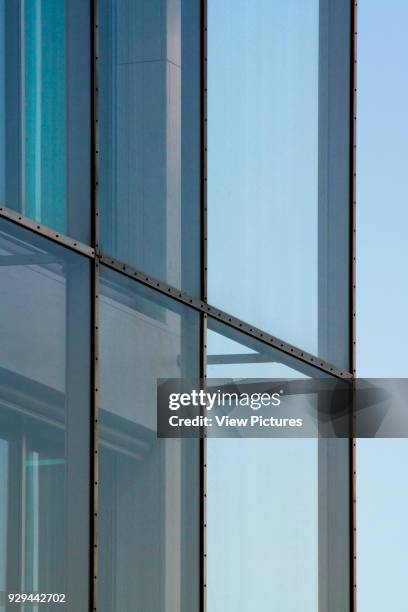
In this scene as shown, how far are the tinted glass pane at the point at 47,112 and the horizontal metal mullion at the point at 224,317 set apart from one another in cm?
49

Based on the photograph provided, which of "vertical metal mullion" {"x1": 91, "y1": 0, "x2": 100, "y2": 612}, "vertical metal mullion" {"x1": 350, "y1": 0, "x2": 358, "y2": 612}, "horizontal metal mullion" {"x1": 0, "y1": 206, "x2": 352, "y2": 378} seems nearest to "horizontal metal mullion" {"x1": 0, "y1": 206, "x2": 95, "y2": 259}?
"horizontal metal mullion" {"x1": 0, "y1": 206, "x2": 352, "y2": 378}

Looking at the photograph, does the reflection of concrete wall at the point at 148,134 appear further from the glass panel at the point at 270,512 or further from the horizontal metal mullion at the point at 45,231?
the glass panel at the point at 270,512

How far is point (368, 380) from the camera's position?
11.1 meters

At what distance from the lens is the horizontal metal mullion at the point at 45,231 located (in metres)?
7.83

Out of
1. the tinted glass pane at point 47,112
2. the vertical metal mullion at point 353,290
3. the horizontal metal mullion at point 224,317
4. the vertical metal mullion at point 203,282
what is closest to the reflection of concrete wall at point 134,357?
the horizontal metal mullion at point 224,317

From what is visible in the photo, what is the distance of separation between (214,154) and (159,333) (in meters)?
1.51

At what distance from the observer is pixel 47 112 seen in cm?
A: 830

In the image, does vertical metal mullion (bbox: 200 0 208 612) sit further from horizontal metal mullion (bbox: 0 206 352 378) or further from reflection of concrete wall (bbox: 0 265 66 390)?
reflection of concrete wall (bbox: 0 265 66 390)

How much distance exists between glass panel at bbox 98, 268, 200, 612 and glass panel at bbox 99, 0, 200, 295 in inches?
11.5

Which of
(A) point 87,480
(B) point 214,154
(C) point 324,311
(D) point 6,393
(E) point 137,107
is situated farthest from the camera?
(C) point 324,311

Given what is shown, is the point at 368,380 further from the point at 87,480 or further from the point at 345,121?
the point at 87,480

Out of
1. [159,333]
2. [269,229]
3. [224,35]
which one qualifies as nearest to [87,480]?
[159,333]

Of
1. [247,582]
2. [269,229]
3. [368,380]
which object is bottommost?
[247,582]

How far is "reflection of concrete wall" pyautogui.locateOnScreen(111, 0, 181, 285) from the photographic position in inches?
354
